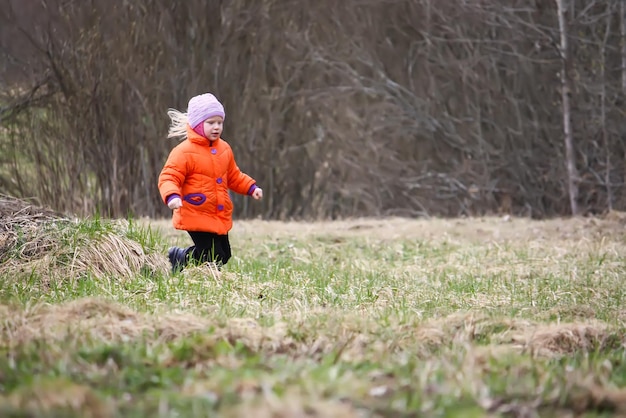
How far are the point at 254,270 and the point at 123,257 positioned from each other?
3.62ft

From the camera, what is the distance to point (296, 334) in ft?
14.6

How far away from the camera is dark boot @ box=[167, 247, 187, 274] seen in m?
6.81

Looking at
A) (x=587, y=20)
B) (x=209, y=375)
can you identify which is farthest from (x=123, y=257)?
(x=587, y=20)

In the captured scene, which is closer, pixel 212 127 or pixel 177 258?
pixel 177 258

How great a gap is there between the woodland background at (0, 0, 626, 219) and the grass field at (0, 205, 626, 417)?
614 centimetres

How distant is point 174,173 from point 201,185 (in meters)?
0.24

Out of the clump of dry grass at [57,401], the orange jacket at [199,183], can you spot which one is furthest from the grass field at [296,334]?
the orange jacket at [199,183]

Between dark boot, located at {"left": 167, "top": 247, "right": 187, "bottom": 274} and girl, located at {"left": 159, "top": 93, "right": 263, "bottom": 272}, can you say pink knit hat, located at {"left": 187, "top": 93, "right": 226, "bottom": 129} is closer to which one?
girl, located at {"left": 159, "top": 93, "right": 263, "bottom": 272}

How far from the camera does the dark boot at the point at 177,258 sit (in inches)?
268

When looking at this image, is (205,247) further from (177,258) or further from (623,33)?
(623,33)

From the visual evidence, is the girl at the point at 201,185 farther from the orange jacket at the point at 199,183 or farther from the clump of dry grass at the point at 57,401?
the clump of dry grass at the point at 57,401

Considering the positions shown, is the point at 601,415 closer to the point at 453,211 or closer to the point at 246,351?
the point at 246,351

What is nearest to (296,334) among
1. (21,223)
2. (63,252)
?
(63,252)

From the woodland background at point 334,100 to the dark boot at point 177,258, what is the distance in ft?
21.6
